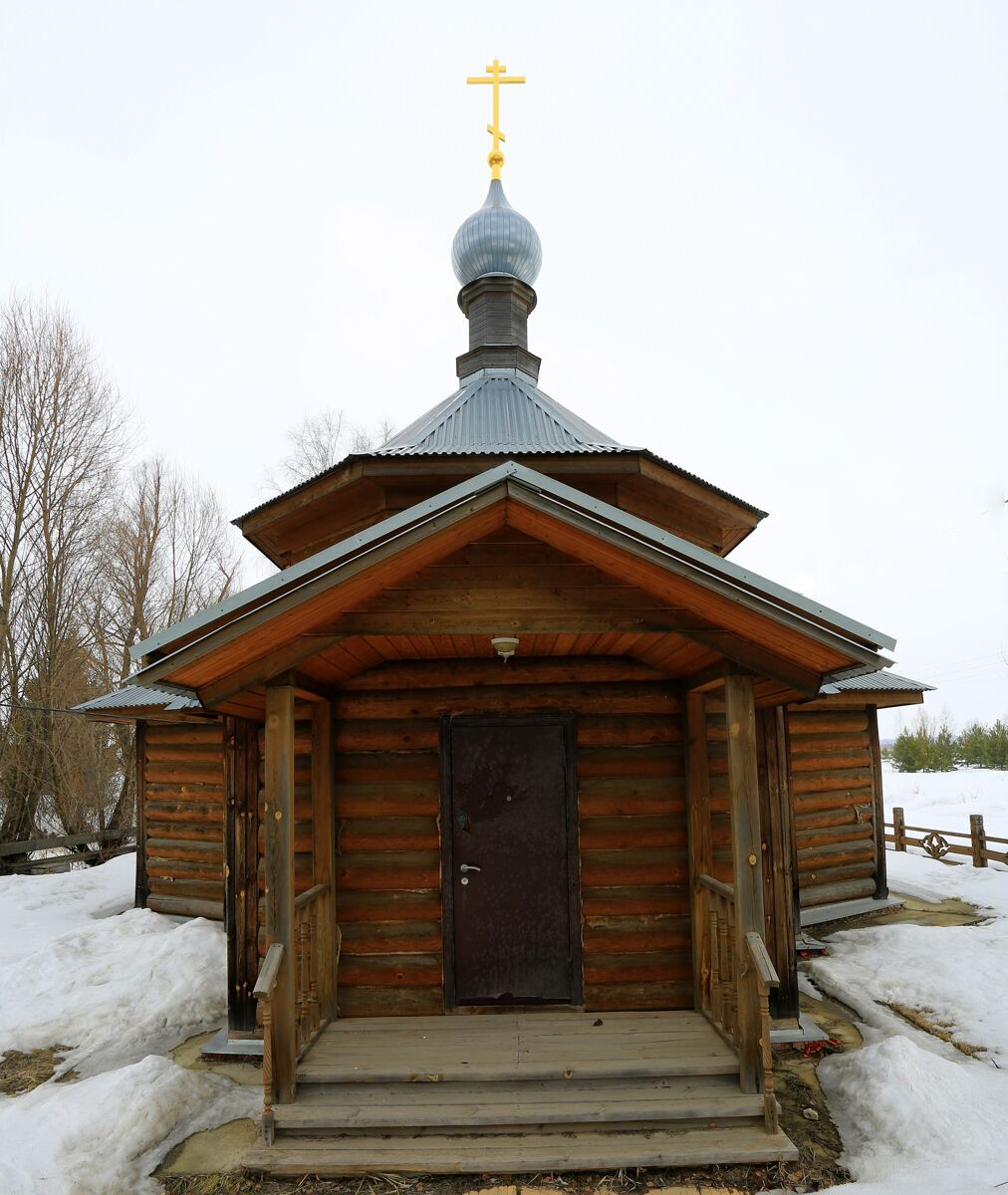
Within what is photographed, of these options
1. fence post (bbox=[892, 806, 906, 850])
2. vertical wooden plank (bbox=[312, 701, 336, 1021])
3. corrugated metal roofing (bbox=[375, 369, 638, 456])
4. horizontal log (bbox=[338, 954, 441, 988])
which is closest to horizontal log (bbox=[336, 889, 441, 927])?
vertical wooden plank (bbox=[312, 701, 336, 1021])

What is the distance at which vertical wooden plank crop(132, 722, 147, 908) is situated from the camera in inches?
427

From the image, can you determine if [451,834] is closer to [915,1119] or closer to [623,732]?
[623,732]

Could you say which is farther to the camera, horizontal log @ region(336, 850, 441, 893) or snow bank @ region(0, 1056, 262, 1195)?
horizontal log @ region(336, 850, 441, 893)

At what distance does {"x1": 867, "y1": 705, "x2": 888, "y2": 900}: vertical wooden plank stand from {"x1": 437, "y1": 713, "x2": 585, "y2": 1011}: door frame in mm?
6644

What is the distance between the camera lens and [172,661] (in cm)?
404

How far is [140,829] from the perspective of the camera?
36.3 ft

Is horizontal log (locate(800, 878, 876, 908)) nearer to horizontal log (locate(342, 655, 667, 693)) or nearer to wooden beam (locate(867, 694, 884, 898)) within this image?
wooden beam (locate(867, 694, 884, 898))

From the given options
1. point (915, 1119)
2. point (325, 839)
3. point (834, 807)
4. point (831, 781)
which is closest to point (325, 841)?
point (325, 839)

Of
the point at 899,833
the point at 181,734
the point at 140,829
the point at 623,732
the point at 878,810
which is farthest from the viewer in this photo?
the point at 899,833

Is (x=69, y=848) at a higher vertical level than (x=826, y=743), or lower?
lower

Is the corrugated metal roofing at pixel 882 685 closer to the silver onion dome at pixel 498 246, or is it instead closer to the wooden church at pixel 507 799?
the wooden church at pixel 507 799

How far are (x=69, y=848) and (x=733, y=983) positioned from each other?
1503 cm

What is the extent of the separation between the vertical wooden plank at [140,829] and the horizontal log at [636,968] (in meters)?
7.71

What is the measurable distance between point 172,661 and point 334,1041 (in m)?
2.94
